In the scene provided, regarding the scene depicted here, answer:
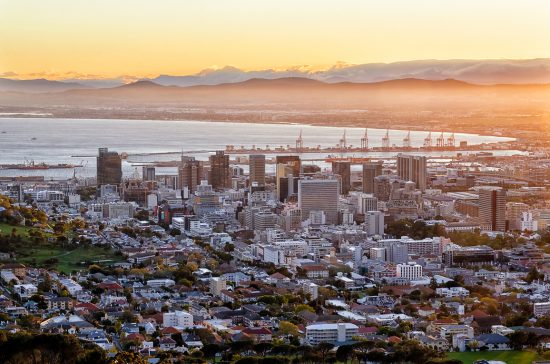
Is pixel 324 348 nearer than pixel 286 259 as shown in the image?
Yes

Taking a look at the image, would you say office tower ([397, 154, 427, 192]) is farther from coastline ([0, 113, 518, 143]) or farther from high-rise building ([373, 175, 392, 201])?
coastline ([0, 113, 518, 143])

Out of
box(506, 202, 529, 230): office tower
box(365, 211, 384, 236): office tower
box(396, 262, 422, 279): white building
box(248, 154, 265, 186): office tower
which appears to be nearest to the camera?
box(396, 262, 422, 279): white building

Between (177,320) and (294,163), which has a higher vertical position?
(294,163)

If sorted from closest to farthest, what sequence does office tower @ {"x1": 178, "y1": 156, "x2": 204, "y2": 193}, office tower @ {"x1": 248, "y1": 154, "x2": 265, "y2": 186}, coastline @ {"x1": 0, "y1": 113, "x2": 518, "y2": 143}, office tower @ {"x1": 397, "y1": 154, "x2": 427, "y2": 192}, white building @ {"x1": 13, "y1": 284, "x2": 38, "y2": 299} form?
white building @ {"x1": 13, "y1": 284, "x2": 38, "y2": 299}, office tower @ {"x1": 178, "y1": 156, "x2": 204, "y2": 193}, office tower @ {"x1": 248, "y1": 154, "x2": 265, "y2": 186}, office tower @ {"x1": 397, "y1": 154, "x2": 427, "y2": 192}, coastline @ {"x1": 0, "y1": 113, "x2": 518, "y2": 143}

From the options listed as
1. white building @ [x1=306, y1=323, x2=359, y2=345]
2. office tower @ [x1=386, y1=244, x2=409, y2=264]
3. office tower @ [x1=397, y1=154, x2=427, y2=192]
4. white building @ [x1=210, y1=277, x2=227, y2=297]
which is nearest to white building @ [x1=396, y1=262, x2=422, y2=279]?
office tower @ [x1=386, y1=244, x2=409, y2=264]

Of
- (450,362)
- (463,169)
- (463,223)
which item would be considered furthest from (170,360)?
(463,169)

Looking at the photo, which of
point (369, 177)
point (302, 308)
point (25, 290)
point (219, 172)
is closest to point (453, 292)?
point (302, 308)

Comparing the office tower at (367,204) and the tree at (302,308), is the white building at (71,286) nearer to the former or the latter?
the tree at (302,308)

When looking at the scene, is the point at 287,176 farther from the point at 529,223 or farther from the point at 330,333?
the point at 330,333
